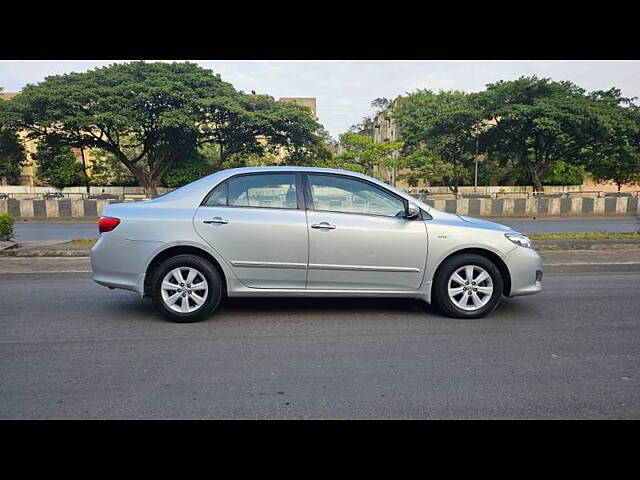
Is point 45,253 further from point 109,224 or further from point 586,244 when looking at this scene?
point 586,244

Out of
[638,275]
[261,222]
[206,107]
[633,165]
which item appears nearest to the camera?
[261,222]

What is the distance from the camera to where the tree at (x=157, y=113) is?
3019 cm

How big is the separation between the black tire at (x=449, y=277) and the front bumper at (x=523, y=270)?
0.53 feet

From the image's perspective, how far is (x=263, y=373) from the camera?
4.06 m

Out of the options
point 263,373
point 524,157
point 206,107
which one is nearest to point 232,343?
point 263,373

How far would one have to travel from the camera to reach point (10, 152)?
128 feet

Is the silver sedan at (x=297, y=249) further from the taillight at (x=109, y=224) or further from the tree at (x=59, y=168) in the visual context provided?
the tree at (x=59, y=168)

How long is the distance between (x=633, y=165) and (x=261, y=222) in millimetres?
41996

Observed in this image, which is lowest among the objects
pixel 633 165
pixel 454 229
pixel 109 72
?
pixel 454 229

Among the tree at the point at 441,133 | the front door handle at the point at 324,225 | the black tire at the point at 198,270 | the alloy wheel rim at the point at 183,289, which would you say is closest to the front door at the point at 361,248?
the front door handle at the point at 324,225

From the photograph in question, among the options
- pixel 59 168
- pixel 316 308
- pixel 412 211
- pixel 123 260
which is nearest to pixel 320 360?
pixel 316 308

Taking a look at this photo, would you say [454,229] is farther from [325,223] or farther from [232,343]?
[232,343]

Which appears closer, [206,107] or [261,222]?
[261,222]

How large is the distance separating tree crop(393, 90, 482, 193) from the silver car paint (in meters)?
33.5
